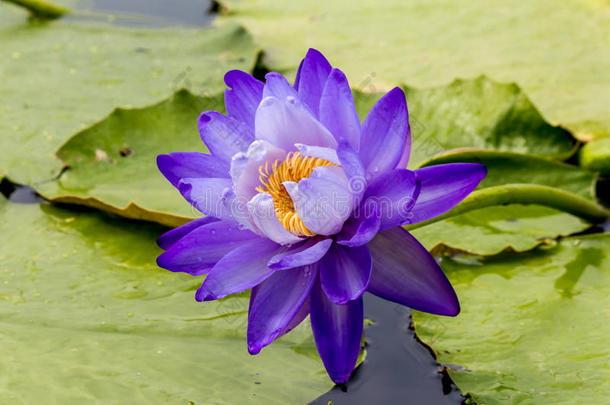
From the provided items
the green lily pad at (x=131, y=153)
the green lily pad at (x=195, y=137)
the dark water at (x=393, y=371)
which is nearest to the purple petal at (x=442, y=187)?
the dark water at (x=393, y=371)

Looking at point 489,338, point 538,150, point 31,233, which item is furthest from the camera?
point 538,150

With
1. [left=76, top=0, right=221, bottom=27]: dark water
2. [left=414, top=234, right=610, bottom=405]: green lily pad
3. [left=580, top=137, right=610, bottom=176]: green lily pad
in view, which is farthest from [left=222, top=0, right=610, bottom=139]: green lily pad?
[left=414, top=234, right=610, bottom=405]: green lily pad

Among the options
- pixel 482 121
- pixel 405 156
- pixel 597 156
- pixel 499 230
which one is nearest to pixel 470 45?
pixel 482 121

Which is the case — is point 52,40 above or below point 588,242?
below

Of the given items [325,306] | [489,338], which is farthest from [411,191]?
[489,338]

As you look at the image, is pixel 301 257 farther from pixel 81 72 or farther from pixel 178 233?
pixel 81 72

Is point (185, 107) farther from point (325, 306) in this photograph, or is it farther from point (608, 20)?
point (608, 20)

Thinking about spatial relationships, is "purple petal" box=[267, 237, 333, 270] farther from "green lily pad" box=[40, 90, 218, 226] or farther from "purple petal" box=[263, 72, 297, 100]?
"green lily pad" box=[40, 90, 218, 226]
